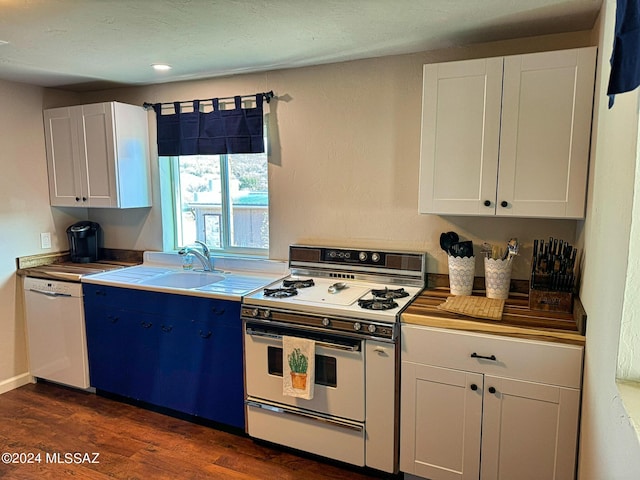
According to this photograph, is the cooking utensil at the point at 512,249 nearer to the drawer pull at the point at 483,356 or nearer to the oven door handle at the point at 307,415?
the drawer pull at the point at 483,356

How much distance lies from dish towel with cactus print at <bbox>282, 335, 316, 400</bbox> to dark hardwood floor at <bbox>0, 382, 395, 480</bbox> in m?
0.45

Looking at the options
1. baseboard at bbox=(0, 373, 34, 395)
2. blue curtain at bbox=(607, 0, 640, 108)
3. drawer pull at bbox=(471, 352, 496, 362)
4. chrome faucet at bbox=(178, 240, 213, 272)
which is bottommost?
baseboard at bbox=(0, 373, 34, 395)

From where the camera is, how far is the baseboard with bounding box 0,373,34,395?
3.32 metres

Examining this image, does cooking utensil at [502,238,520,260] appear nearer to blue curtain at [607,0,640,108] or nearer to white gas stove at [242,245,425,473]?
white gas stove at [242,245,425,473]

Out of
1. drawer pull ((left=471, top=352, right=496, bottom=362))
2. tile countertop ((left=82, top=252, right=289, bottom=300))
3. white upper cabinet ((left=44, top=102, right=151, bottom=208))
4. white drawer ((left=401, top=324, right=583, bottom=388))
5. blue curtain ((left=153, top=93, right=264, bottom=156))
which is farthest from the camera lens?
white upper cabinet ((left=44, top=102, right=151, bottom=208))

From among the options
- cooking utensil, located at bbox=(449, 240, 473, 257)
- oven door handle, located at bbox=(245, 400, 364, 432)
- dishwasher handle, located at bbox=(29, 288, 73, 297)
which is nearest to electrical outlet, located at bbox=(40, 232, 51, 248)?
dishwasher handle, located at bbox=(29, 288, 73, 297)

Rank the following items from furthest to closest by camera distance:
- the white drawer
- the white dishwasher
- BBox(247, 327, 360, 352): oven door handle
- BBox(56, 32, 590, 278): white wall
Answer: the white dishwasher, BBox(56, 32, 590, 278): white wall, BBox(247, 327, 360, 352): oven door handle, the white drawer

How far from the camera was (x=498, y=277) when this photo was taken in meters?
2.36

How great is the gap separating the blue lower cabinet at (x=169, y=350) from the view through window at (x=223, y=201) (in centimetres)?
77

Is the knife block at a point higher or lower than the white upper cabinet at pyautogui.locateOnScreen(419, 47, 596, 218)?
lower

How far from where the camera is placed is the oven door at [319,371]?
2260mm

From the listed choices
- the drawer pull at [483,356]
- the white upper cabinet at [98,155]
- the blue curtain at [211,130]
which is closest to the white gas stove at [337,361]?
the drawer pull at [483,356]

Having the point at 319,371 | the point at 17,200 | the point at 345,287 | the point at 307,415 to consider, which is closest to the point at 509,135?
the point at 345,287

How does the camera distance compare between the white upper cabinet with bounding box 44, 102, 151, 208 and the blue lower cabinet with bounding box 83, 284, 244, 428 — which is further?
the white upper cabinet with bounding box 44, 102, 151, 208
